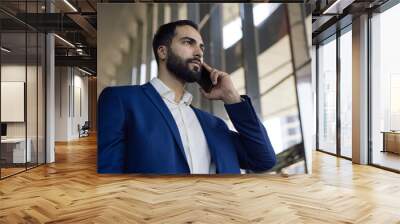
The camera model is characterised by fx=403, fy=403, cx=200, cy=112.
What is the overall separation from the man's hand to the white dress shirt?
15.9 inches

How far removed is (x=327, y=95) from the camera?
36.1ft

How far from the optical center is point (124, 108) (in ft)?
20.6

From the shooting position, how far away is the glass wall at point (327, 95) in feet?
34.2

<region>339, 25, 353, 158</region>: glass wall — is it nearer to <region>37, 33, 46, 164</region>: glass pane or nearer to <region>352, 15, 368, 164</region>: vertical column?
<region>352, 15, 368, 164</region>: vertical column

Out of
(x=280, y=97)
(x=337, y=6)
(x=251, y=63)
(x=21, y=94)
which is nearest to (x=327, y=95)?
(x=337, y=6)

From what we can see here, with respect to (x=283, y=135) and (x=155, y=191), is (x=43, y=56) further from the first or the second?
(x=283, y=135)

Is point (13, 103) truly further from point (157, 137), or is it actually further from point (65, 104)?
point (65, 104)

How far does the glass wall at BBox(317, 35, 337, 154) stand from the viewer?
34.2 ft

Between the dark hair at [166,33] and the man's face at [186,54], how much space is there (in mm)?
67

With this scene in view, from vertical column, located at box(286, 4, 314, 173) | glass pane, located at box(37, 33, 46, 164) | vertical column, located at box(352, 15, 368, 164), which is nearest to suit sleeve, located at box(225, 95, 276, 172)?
vertical column, located at box(286, 4, 314, 173)

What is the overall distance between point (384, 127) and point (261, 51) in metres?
3.27

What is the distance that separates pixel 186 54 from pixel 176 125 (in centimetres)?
114

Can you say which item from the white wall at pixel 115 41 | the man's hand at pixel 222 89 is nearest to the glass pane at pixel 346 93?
the man's hand at pixel 222 89

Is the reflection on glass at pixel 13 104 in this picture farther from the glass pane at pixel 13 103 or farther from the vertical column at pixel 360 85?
the vertical column at pixel 360 85
